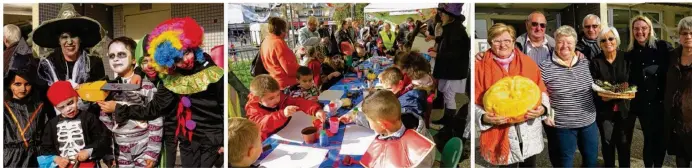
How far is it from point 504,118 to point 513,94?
183 millimetres

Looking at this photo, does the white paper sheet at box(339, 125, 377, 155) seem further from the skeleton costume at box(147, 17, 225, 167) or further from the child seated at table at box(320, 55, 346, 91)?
the skeleton costume at box(147, 17, 225, 167)

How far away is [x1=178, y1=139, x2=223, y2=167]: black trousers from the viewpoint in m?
3.86

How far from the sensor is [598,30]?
381cm

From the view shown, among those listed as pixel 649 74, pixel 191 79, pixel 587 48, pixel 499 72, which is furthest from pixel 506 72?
pixel 191 79

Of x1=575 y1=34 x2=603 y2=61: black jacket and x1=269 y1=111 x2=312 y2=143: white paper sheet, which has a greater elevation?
x1=575 y1=34 x2=603 y2=61: black jacket

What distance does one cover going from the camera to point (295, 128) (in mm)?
3850

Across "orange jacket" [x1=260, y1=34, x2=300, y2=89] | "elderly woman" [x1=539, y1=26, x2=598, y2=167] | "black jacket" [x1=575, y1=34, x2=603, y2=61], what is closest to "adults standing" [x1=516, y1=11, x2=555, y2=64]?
"elderly woman" [x1=539, y1=26, x2=598, y2=167]

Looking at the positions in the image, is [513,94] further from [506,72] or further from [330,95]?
[330,95]

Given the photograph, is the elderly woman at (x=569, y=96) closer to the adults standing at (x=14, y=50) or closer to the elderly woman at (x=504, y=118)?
the elderly woman at (x=504, y=118)

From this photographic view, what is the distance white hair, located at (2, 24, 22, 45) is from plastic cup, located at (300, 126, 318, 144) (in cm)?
214

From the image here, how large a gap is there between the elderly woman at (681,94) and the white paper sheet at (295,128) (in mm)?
2576

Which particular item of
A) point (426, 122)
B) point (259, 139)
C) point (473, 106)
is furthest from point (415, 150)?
point (259, 139)

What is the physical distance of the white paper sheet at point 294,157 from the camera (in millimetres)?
3836

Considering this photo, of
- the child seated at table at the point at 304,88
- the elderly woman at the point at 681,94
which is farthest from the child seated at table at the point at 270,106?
the elderly woman at the point at 681,94
